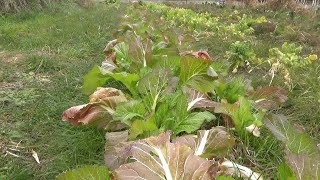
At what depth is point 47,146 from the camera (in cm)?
226

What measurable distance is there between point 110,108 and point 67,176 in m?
0.94

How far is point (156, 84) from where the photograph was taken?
7.41ft

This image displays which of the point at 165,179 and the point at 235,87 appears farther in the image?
the point at 235,87

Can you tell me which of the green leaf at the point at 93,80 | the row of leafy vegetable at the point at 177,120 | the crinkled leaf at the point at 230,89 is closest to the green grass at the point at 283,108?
the row of leafy vegetable at the point at 177,120

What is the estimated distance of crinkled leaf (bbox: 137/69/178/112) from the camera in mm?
2254

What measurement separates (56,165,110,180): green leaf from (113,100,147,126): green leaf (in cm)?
68

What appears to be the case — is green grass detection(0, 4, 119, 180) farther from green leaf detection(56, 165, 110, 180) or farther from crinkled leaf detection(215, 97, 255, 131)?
crinkled leaf detection(215, 97, 255, 131)

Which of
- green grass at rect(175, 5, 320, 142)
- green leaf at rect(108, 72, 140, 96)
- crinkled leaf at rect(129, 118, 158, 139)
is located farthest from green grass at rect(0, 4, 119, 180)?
green grass at rect(175, 5, 320, 142)

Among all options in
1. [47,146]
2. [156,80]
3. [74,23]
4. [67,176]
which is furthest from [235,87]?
[74,23]

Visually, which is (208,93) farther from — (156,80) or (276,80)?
(276,80)

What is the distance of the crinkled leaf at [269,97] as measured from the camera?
2432mm

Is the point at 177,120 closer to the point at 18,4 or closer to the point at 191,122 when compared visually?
the point at 191,122

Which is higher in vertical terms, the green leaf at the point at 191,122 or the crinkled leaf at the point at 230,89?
the green leaf at the point at 191,122

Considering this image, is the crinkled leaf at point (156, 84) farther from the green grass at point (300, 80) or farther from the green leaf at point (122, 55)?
the green grass at point (300, 80)
